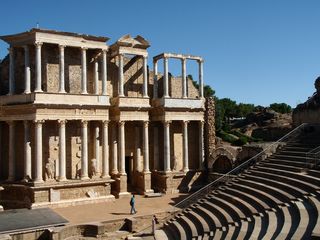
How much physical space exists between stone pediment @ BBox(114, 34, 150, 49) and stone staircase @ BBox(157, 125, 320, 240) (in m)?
12.2

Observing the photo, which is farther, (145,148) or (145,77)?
(145,77)

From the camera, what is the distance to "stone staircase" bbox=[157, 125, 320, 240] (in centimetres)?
1415

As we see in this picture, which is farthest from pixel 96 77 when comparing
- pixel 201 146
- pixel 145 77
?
pixel 201 146

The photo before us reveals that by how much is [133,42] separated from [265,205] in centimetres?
1677

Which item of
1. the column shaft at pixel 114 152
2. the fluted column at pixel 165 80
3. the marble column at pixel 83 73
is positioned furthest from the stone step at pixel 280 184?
the marble column at pixel 83 73

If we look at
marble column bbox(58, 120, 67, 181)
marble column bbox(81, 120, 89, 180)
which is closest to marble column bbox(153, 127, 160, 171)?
marble column bbox(81, 120, 89, 180)

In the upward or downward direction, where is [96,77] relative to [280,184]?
upward

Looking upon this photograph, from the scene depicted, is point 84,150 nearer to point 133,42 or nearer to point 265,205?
point 133,42

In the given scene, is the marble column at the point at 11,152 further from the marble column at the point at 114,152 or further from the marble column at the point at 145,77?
the marble column at the point at 145,77

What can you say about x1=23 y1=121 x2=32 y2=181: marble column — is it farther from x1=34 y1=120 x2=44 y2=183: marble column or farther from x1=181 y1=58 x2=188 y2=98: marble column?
x1=181 y1=58 x2=188 y2=98: marble column

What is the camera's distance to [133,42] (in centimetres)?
2920

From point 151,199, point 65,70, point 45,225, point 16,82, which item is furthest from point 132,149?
point 45,225

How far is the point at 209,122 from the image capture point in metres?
32.6

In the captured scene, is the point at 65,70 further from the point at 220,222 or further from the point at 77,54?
the point at 220,222
